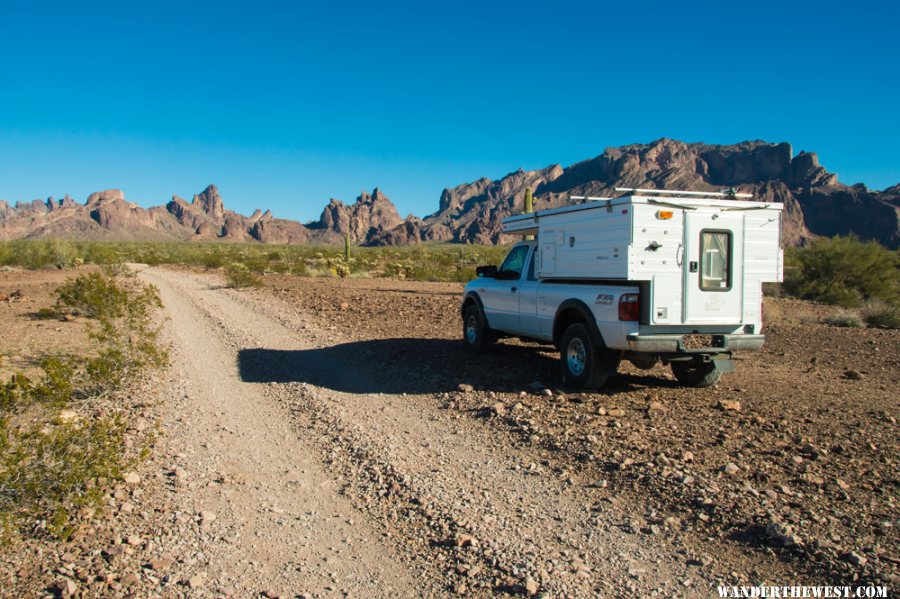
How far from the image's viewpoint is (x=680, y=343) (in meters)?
8.08

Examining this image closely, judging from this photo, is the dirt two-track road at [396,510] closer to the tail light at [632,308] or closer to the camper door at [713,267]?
the tail light at [632,308]

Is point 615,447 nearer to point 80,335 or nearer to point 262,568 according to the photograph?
point 262,568

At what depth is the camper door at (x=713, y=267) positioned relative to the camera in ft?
26.6

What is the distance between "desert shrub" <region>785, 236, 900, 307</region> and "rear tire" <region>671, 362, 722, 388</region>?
17.7 metres

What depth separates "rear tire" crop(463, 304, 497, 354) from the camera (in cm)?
1152

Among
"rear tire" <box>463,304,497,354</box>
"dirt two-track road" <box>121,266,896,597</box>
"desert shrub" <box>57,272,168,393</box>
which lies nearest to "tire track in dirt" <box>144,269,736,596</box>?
"dirt two-track road" <box>121,266,896,597</box>

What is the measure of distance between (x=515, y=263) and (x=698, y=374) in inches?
131

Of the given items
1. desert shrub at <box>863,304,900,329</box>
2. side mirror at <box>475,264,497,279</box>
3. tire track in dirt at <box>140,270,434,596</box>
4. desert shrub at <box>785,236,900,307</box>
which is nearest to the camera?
tire track in dirt at <box>140,270,434,596</box>

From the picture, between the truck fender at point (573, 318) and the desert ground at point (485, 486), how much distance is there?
28.5 inches

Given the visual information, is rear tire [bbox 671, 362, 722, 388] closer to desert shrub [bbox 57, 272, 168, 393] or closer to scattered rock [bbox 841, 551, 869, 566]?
scattered rock [bbox 841, 551, 869, 566]

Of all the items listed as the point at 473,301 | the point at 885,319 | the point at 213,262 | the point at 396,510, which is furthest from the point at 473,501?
the point at 213,262

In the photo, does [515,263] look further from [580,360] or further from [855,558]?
[855,558]

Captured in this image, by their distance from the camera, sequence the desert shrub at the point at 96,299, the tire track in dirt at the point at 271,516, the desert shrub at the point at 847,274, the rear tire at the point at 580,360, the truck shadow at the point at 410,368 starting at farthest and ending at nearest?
the desert shrub at the point at 847,274
the desert shrub at the point at 96,299
the truck shadow at the point at 410,368
the rear tire at the point at 580,360
the tire track in dirt at the point at 271,516

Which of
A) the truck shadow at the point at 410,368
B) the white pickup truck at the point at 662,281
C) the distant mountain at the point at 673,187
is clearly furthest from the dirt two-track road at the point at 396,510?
the distant mountain at the point at 673,187
